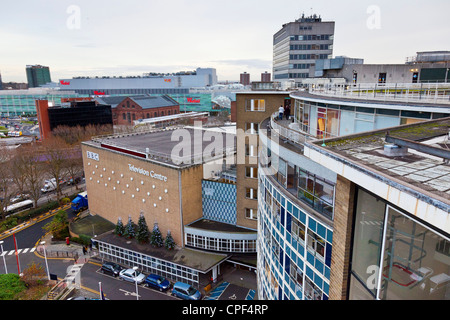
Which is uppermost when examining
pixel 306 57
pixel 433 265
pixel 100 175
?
pixel 306 57

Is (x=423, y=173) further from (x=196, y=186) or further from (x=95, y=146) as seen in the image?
(x=95, y=146)

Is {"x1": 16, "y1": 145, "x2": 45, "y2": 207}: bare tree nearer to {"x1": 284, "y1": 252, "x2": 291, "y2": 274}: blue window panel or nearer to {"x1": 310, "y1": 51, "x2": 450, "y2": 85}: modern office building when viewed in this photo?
{"x1": 284, "y1": 252, "x2": 291, "y2": 274}: blue window panel

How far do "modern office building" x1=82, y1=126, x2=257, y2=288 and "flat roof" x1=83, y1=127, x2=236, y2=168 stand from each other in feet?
0.41

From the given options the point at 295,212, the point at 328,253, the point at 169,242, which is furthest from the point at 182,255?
the point at 328,253

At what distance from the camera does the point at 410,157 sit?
8.55m

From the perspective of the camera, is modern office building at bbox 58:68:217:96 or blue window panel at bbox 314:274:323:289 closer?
blue window panel at bbox 314:274:323:289

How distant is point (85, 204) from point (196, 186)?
27.1 m

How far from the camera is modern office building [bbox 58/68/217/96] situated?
172712 mm

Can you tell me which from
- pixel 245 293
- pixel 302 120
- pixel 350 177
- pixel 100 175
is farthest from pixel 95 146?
pixel 350 177

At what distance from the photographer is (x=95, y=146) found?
41562 mm

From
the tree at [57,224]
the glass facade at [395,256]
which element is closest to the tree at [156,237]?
the tree at [57,224]

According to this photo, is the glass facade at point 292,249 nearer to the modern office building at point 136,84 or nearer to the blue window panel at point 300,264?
the blue window panel at point 300,264

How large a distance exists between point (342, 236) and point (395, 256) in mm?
2005

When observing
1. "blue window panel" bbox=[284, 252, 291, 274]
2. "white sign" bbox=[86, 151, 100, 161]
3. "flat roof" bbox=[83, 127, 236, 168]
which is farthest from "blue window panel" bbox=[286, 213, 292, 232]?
"white sign" bbox=[86, 151, 100, 161]
